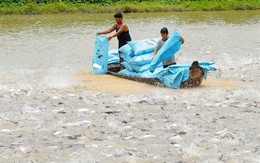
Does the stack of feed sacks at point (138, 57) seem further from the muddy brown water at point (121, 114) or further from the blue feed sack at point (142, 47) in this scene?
the muddy brown water at point (121, 114)

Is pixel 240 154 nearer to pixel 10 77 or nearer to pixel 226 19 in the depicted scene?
pixel 10 77

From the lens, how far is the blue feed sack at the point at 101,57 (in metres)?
11.3

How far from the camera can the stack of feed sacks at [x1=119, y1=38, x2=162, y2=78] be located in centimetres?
1017

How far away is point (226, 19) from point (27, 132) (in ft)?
72.6

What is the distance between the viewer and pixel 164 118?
277 inches

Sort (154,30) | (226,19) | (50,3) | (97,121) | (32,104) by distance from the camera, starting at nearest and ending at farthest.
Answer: (97,121) < (32,104) < (154,30) < (226,19) < (50,3)

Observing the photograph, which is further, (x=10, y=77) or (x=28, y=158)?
(x=10, y=77)

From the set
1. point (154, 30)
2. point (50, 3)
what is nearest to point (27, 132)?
point (154, 30)

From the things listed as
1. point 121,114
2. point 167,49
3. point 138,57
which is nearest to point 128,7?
point 138,57

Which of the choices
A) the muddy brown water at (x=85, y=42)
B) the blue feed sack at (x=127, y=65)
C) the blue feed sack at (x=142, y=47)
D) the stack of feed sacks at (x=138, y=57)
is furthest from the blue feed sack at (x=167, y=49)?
the muddy brown water at (x=85, y=42)

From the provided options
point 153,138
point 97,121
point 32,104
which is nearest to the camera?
point 153,138

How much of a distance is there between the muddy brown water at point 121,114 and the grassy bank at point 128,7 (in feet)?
59.2

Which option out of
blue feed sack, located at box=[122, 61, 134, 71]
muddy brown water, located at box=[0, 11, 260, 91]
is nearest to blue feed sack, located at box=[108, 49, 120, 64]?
muddy brown water, located at box=[0, 11, 260, 91]

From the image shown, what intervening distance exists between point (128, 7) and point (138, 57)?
75.3ft
